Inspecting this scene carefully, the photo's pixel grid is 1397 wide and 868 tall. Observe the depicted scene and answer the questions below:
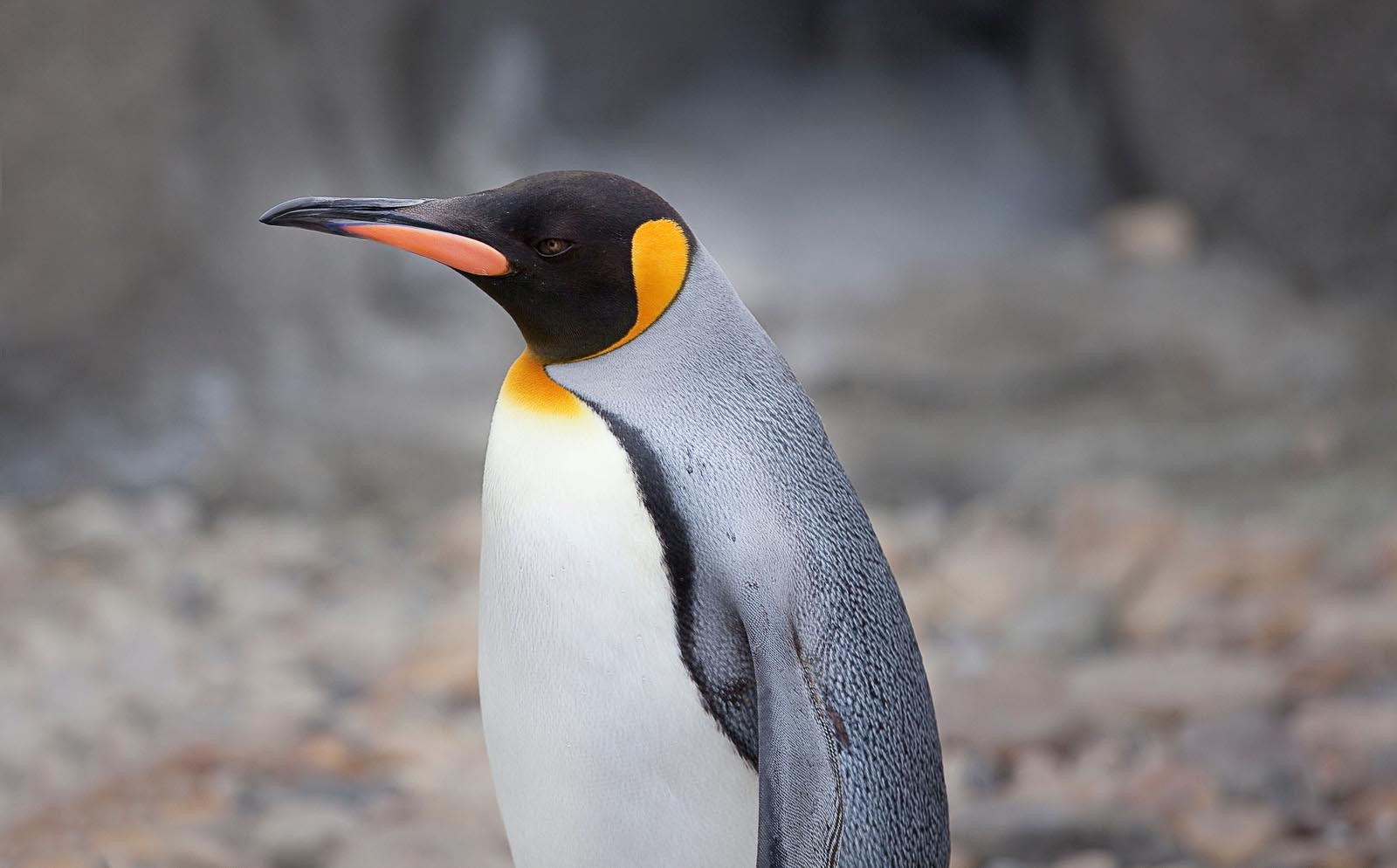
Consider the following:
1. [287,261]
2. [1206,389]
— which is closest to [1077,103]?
[1206,389]

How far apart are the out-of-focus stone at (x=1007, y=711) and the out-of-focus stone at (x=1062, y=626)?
16cm

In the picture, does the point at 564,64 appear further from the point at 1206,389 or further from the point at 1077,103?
the point at 1206,389

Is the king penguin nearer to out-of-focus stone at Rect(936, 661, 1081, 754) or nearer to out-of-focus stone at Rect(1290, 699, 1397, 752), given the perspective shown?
out-of-focus stone at Rect(936, 661, 1081, 754)

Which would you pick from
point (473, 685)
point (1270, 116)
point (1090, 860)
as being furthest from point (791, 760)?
point (1270, 116)

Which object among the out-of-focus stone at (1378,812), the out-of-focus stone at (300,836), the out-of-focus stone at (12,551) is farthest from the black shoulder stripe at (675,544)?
the out-of-focus stone at (12,551)

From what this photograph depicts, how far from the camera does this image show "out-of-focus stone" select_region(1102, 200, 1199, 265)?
4.33m

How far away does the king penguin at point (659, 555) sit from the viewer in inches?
45.6

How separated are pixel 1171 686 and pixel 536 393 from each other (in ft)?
4.82

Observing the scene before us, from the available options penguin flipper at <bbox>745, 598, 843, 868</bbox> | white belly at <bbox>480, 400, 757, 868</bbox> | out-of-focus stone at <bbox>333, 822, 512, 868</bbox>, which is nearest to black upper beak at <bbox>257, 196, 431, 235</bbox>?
white belly at <bbox>480, 400, 757, 868</bbox>

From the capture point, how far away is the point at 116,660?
262cm

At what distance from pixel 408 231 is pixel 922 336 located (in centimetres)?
313

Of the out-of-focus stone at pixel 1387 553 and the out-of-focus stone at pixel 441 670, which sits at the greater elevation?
the out-of-focus stone at pixel 1387 553

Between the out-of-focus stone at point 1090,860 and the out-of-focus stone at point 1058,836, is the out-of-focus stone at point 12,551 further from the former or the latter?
the out-of-focus stone at point 1090,860

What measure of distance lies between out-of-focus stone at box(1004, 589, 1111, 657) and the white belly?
146 cm
